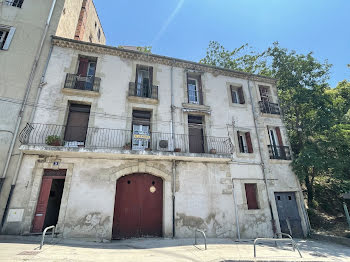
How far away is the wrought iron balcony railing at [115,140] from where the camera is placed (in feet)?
24.2

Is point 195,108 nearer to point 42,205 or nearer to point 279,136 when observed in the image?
point 279,136

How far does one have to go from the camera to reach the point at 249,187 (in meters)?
9.29

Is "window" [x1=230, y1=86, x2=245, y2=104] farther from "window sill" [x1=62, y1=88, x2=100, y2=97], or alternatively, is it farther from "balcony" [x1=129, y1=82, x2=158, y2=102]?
"window sill" [x1=62, y1=88, x2=100, y2=97]

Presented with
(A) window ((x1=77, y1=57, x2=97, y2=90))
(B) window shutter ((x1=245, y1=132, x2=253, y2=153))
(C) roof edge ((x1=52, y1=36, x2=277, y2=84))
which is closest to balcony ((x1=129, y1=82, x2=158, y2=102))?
(C) roof edge ((x1=52, y1=36, x2=277, y2=84))

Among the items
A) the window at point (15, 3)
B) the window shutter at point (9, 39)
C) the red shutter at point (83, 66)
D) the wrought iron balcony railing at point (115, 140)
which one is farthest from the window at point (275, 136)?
the window at point (15, 3)

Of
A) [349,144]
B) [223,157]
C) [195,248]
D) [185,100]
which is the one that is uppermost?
[185,100]

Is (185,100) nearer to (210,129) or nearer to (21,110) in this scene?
(210,129)

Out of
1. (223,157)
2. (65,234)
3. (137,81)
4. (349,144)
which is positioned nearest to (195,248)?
(223,157)

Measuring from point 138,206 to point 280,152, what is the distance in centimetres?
860

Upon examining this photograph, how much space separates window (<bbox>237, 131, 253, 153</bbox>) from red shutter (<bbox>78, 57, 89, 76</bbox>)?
939cm

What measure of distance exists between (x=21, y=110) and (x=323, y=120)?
15393 mm

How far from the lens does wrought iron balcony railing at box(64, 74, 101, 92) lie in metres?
8.77

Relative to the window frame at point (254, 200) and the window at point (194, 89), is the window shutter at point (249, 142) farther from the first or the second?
the window at point (194, 89)

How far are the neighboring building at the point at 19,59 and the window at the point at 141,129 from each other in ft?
14.8
